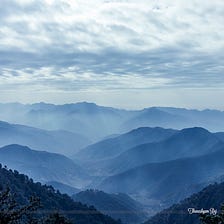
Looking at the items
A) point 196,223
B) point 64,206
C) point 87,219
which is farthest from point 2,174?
point 196,223

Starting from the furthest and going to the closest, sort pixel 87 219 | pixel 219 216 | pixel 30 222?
pixel 87 219 < pixel 219 216 < pixel 30 222

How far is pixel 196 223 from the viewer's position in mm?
199125

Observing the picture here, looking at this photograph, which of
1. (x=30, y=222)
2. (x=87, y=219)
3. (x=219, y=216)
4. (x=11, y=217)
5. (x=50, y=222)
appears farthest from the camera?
(x=87, y=219)

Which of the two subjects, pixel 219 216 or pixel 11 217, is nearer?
pixel 11 217

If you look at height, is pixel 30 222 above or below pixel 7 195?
below

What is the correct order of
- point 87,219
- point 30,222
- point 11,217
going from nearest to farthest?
point 11,217
point 30,222
point 87,219

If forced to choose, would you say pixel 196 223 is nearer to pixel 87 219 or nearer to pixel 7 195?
pixel 87 219

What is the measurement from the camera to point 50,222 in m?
29.2

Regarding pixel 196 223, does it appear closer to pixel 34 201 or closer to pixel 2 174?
pixel 2 174

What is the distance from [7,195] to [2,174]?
187 meters

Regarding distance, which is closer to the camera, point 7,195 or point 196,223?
point 7,195

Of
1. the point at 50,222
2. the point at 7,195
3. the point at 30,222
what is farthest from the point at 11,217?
the point at 50,222

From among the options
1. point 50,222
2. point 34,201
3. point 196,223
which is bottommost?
point 196,223

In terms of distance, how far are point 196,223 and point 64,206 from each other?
7017cm
